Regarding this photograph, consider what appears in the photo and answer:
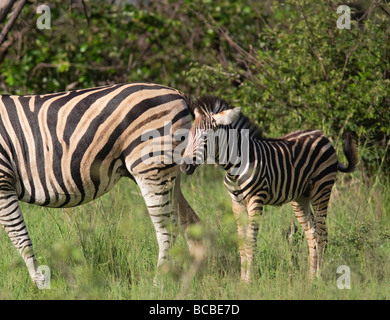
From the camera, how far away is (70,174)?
5160 mm

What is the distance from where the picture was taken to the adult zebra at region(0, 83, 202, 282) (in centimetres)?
514

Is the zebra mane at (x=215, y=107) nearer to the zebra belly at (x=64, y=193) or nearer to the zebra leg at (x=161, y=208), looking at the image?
the zebra leg at (x=161, y=208)

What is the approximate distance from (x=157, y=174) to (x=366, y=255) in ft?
6.69

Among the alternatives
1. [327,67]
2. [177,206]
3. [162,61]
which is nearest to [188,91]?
[162,61]

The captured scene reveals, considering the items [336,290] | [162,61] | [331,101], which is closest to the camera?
[336,290]

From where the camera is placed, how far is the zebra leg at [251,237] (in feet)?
15.9
